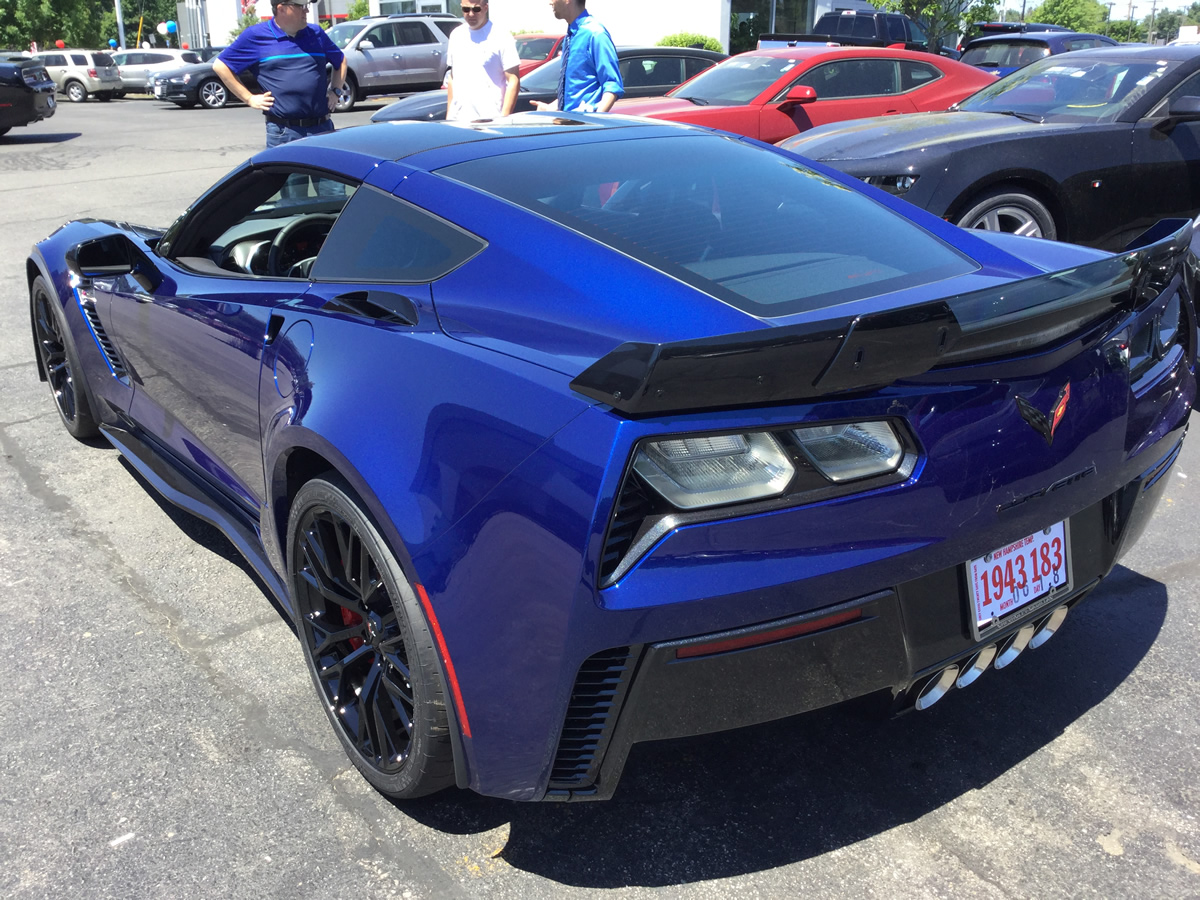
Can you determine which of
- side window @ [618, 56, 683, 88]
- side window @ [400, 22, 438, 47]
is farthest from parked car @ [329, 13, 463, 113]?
side window @ [618, 56, 683, 88]

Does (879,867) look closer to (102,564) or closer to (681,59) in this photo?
(102,564)

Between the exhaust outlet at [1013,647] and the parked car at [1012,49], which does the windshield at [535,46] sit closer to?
the parked car at [1012,49]

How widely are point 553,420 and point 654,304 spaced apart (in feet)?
1.12

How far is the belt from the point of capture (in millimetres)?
6289

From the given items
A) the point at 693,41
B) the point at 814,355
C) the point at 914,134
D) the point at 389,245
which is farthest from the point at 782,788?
the point at 693,41

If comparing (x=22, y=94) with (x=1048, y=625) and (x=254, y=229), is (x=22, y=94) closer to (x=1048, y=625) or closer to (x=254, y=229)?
(x=254, y=229)

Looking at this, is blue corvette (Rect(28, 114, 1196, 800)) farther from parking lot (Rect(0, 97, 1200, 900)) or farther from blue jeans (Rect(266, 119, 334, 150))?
blue jeans (Rect(266, 119, 334, 150))

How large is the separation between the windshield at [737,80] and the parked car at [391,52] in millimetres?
13705

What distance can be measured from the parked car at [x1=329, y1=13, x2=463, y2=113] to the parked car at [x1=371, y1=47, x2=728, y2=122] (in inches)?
411

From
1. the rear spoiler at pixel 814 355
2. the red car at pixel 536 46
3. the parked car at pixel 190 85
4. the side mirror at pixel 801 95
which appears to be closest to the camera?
the rear spoiler at pixel 814 355

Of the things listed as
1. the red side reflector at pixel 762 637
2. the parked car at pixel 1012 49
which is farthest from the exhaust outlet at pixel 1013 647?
the parked car at pixel 1012 49

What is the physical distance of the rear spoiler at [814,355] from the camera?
5.41 ft

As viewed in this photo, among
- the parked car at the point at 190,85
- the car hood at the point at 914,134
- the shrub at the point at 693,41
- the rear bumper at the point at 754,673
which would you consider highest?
the shrub at the point at 693,41

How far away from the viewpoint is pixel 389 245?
97.7 inches
